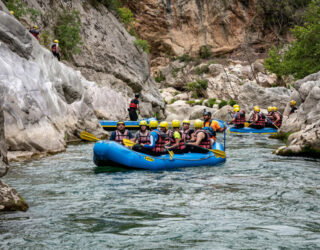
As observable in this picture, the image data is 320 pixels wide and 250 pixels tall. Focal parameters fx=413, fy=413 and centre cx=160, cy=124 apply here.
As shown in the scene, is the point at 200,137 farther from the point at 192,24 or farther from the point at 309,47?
the point at 192,24

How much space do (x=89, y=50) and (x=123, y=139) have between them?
19.5 meters

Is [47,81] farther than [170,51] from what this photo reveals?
No

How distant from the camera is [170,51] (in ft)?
175

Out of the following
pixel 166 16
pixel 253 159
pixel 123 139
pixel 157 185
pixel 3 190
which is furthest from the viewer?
pixel 166 16

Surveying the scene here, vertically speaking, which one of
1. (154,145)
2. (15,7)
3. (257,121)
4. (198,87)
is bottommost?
(154,145)

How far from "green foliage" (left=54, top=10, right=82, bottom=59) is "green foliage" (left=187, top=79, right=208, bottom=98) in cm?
1790

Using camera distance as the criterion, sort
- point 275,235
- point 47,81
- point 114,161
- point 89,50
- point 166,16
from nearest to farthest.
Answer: point 275,235, point 114,161, point 47,81, point 89,50, point 166,16

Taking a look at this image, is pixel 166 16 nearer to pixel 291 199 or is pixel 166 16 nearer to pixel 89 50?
pixel 89 50

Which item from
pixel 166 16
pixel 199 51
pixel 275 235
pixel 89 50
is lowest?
pixel 275 235

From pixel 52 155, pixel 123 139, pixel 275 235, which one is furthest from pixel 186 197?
pixel 52 155

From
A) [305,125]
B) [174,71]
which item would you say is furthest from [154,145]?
[174,71]

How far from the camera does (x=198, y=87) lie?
42.5 meters

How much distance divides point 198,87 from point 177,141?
32584mm

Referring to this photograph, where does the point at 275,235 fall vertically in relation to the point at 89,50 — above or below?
below
